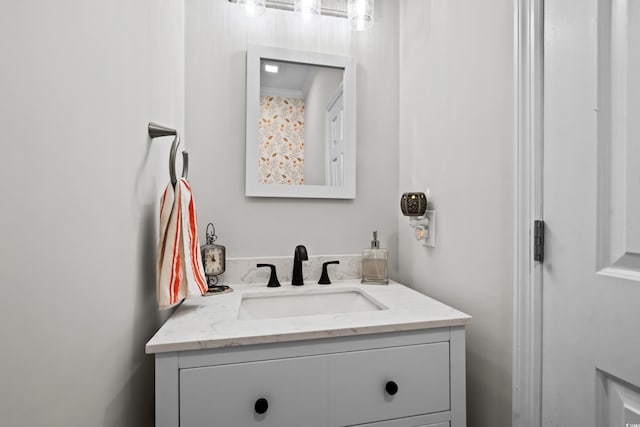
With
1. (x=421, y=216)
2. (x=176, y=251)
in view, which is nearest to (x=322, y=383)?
(x=176, y=251)

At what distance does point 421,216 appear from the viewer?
4.21ft

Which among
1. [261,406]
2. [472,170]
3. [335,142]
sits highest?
[335,142]

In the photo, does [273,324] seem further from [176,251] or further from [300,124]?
[300,124]

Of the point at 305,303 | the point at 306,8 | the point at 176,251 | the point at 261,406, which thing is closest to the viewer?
the point at 261,406

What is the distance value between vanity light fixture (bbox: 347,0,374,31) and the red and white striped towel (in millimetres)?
1064

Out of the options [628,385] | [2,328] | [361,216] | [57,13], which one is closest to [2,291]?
[2,328]

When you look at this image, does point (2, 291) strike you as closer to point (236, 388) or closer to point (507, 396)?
point (236, 388)

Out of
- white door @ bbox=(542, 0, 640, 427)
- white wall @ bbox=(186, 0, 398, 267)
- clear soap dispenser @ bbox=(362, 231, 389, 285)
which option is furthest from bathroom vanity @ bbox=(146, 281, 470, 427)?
white wall @ bbox=(186, 0, 398, 267)

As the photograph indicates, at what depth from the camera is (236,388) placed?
2.50 feet

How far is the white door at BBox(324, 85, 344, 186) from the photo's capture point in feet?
4.66

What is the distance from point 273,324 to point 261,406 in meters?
0.19

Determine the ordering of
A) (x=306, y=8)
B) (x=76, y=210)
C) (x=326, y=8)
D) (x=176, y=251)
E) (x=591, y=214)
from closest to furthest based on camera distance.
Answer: (x=76, y=210) < (x=591, y=214) < (x=176, y=251) < (x=306, y=8) < (x=326, y=8)

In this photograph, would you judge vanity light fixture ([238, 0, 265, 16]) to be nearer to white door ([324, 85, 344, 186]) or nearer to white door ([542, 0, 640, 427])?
white door ([324, 85, 344, 186])

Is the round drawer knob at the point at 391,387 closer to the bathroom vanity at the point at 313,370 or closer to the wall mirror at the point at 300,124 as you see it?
the bathroom vanity at the point at 313,370
